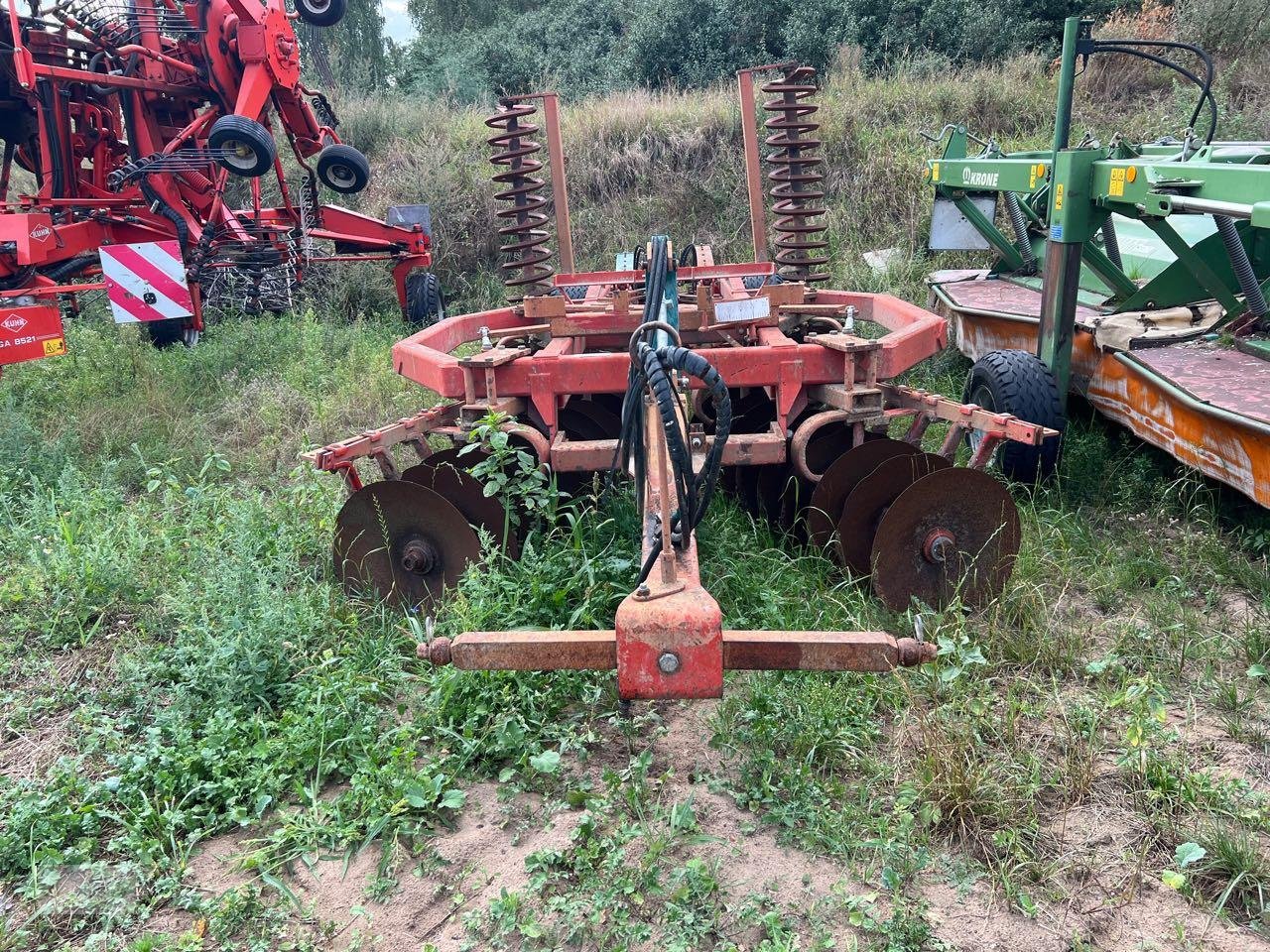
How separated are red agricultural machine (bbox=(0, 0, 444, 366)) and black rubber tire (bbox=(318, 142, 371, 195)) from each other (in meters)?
0.03

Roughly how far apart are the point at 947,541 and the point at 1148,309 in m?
2.89

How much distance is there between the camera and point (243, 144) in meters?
6.87

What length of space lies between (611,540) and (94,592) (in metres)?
2.03

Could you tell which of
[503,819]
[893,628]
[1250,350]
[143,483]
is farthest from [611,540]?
[1250,350]

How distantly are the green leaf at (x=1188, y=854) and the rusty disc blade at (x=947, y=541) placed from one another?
117cm

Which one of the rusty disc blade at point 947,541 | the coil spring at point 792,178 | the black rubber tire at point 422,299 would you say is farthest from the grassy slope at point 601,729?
the black rubber tire at point 422,299

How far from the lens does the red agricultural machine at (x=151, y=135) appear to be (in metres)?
6.83

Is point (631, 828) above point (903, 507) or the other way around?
the other way around

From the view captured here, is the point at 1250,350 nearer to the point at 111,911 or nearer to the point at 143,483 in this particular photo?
the point at 111,911

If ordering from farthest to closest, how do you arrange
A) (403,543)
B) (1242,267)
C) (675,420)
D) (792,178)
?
(792,178), (1242,267), (403,543), (675,420)

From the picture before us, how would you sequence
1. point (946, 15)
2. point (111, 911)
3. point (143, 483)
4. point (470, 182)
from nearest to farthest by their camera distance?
point (111, 911) → point (143, 483) → point (470, 182) → point (946, 15)

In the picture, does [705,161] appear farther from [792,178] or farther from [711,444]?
[711,444]

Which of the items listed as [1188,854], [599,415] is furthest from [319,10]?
[1188,854]

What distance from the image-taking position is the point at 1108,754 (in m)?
2.85
